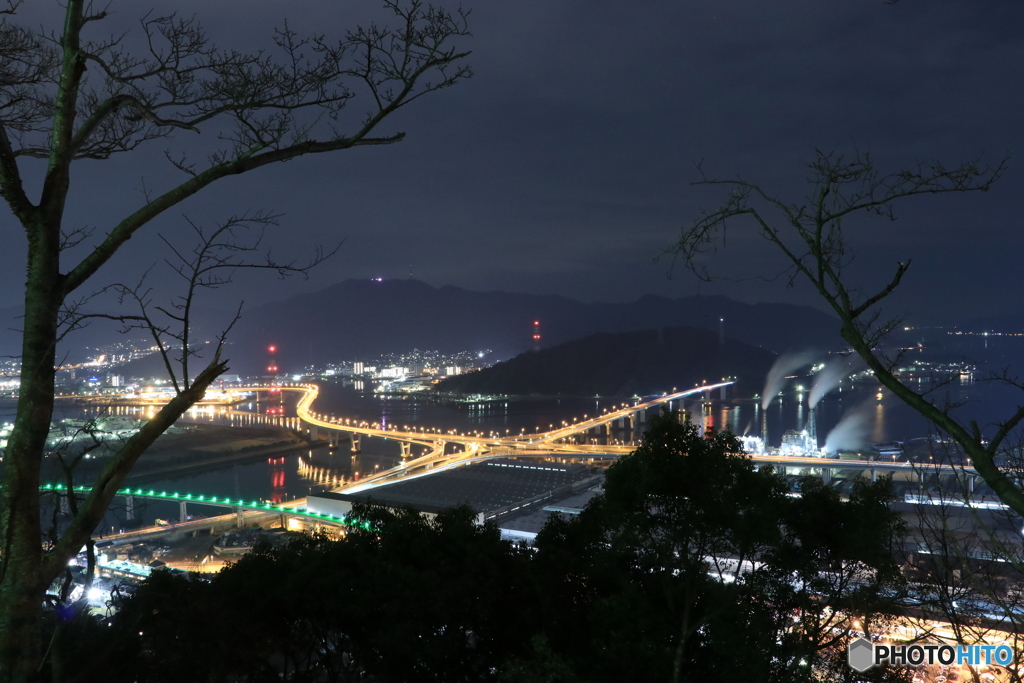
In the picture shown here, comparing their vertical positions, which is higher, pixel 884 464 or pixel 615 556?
pixel 615 556

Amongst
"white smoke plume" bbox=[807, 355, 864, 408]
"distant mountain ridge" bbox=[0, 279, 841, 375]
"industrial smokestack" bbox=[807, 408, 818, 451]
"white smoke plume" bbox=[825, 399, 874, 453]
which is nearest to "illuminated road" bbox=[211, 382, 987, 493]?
"white smoke plume" bbox=[825, 399, 874, 453]

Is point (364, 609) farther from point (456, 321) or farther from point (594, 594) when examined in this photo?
point (456, 321)

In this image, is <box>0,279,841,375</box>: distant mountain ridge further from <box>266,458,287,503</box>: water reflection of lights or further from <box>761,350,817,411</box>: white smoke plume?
<box>266,458,287,503</box>: water reflection of lights

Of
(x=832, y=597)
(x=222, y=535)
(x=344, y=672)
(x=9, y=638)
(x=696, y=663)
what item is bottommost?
(x=222, y=535)

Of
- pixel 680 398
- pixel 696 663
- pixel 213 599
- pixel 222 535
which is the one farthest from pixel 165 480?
pixel 680 398

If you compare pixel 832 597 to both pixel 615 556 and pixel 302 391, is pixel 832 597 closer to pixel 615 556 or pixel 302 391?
pixel 615 556

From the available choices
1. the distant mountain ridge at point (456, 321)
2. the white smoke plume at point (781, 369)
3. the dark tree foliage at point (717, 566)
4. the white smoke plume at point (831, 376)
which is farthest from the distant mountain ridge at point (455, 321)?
the dark tree foliage at point (717, 566)

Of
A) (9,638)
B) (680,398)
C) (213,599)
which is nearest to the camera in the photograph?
(9,638)
